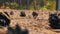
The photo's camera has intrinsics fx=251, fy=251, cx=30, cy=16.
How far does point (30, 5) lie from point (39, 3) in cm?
141

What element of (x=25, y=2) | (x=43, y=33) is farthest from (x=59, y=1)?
(x=43, y=33)

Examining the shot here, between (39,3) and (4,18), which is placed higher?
(4,18)

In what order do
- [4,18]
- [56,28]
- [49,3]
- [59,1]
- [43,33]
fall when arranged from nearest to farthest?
1. [4,18]
2. [43,33]
3. [56,28]
4. [59,1]
5. [49,3]

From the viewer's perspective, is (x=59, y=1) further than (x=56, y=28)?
Yes

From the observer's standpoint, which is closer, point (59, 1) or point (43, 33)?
point (43, 33)

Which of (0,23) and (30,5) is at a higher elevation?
(0,23)

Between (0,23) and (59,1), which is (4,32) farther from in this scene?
(59,1)

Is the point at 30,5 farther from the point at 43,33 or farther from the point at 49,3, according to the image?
the point at 43,33

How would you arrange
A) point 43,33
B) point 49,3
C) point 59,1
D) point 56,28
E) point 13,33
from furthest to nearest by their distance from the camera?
1. point 49,3
2. point 59,1
3. point 56,28
4. point 43,33
5. point 13,33

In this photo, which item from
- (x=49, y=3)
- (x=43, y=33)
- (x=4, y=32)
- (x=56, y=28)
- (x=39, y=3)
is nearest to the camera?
(x=4, y=32)

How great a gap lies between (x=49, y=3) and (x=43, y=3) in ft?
11.1

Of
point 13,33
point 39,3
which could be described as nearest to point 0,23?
point 13,33

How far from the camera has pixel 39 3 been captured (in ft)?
124

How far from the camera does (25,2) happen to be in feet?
131
